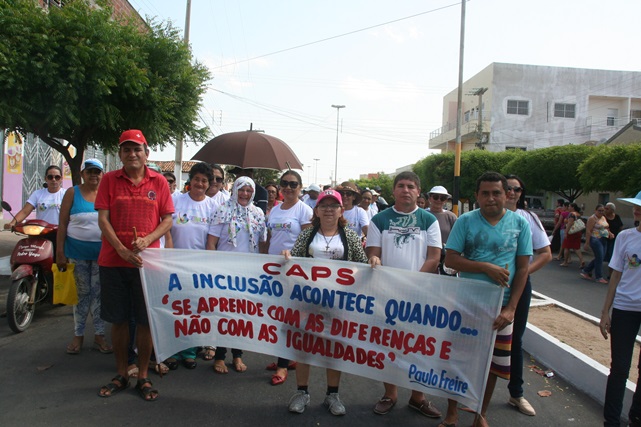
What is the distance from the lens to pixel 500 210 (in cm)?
345

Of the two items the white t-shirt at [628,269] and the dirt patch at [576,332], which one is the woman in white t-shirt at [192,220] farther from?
the dirt patch at [576,332]

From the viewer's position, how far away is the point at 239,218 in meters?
4.65

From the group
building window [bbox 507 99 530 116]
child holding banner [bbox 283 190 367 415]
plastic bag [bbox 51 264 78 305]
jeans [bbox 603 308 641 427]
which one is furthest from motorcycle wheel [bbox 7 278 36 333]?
building window [bbox 507 99 530 116]

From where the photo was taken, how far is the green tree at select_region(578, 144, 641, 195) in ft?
49.6

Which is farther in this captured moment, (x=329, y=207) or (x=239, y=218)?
(x=239, y=218)

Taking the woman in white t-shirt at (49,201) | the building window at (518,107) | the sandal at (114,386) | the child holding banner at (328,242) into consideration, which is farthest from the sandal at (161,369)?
the building window at (518,107)

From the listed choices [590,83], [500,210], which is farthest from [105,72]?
[590,83]

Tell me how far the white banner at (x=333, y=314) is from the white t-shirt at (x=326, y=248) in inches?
6.3

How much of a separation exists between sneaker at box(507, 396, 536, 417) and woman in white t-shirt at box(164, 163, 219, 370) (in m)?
2.86

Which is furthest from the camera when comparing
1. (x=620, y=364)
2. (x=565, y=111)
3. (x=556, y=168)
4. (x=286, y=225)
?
(x=565, y=111)

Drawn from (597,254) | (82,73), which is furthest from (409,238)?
(597,254)

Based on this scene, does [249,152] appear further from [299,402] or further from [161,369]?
[299,402]

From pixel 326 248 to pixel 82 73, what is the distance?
17.1 ft

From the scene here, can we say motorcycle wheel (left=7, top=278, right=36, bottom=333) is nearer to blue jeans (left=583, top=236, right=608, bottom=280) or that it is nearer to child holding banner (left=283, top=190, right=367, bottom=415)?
child holding banner (left=283, top=190, right=367, bottom=415)
